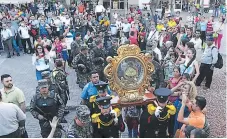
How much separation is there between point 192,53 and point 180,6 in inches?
831

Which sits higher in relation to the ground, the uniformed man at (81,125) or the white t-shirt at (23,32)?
the white t-shirt at (23,32)

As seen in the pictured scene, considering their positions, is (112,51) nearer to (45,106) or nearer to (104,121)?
(45,106)

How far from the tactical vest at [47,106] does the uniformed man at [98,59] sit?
2.86 meters

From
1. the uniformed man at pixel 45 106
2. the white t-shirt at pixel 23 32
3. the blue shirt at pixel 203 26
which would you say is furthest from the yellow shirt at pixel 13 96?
the blue shirt at pixel 203 26

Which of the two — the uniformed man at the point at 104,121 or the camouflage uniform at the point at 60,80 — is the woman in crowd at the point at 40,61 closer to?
the camouflage uniform at the point at 60,80

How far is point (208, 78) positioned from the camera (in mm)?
8922

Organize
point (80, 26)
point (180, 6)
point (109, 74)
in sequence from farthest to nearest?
point (180, 6), point (80, 26), point (109, 74)

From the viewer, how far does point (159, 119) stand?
4.65 m

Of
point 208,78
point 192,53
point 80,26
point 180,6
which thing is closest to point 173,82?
point 192,53

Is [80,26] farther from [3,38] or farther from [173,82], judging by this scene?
[173,82]

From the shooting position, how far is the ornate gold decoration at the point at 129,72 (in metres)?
5.74

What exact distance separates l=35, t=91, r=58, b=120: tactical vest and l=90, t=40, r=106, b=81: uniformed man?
9.38ft

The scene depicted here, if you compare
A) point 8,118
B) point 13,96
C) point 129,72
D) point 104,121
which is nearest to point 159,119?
point 104,121

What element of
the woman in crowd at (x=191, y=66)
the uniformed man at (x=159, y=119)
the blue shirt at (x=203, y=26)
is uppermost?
the blue shirt at (x=203, y=26)
